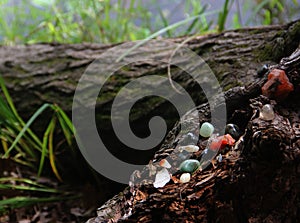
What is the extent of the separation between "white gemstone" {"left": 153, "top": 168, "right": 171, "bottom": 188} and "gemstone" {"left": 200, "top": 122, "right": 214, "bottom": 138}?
0.41ft

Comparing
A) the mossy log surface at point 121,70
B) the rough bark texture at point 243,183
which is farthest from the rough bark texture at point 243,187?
the mossy log surface at point 121,70

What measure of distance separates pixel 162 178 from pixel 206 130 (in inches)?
6.0

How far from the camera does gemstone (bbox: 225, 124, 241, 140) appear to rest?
75cm

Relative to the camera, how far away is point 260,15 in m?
2.44

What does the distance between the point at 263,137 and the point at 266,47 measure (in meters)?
0.68

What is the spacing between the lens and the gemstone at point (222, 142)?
73 centimetres

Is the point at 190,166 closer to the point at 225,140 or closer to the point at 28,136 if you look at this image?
the point at 225,140

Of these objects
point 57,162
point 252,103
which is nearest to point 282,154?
point 252,103

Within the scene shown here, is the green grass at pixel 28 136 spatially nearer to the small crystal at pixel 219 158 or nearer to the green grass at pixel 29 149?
the green grass at pixel 29 149

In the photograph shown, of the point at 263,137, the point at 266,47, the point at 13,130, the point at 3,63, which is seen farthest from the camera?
the point at 3,63

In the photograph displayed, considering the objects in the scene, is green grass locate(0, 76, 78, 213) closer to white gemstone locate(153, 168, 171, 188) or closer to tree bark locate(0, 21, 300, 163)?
tree bark locate(0, 21, 300, 163)

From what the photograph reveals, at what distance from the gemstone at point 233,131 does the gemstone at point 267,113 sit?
0.09 metres

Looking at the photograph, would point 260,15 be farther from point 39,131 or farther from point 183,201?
point 183,201

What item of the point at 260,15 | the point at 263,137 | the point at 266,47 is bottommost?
the point at 263,137
